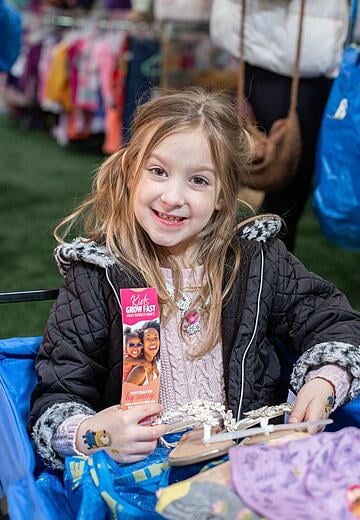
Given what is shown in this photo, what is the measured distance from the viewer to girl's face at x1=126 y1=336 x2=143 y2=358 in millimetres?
1025

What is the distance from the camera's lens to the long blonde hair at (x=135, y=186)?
1158 millimetres

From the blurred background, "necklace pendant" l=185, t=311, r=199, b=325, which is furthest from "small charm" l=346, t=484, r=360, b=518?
the blurred background

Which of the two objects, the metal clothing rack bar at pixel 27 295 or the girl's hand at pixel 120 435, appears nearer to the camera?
the girl's hand at pixel 120 435

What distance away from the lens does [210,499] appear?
817mm

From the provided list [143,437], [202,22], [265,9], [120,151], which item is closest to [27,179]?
[202,22]

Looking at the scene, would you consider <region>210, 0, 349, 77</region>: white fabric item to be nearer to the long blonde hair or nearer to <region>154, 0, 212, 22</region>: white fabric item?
the long blonde hair

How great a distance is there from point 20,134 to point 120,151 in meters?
4.06

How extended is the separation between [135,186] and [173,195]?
8cm

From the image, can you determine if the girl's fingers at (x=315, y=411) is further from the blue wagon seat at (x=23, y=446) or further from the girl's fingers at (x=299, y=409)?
the blue wagon seat at (x=23, y=446)

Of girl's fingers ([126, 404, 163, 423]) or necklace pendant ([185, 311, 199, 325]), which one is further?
necklace pendant ([185, 311, 199, 325])

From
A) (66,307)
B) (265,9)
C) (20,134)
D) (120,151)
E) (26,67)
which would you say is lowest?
(20,134)

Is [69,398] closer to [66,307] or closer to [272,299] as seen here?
[66,307]

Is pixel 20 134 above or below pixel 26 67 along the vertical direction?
below

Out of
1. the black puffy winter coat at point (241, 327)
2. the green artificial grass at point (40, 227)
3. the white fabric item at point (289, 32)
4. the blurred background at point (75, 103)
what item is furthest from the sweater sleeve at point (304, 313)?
the blurred background at point (75, 103)
